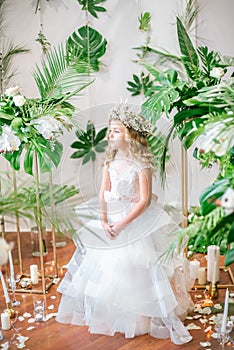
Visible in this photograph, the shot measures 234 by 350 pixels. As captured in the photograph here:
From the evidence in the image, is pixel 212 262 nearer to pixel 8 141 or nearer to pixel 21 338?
pixel 21 338

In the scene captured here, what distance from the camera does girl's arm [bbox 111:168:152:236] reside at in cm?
312

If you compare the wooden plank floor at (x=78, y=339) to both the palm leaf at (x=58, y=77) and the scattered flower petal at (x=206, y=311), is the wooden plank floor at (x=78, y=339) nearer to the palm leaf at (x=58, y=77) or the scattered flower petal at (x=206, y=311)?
the scattered flower petal at (x=206, y=311)

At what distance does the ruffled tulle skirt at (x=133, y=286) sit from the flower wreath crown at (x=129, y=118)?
44cm

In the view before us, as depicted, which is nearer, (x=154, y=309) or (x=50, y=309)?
(x=154, y=309)

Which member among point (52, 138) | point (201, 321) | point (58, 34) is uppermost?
point (58, 34)

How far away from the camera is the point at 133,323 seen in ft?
9.89

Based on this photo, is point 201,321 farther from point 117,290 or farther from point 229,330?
point 117,290

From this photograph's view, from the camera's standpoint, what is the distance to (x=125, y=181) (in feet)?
10.5

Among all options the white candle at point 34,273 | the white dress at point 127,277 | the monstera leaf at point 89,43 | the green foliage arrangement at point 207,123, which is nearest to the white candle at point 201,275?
the white dress at point 127,277

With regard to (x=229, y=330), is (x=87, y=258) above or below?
above

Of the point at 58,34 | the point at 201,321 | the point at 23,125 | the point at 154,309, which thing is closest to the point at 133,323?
the point at 154,309

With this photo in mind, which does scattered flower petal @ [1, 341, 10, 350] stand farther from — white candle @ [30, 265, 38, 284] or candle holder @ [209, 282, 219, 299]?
candle holder @ [209, 282, 219, 299]

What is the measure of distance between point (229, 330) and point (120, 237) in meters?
0.74

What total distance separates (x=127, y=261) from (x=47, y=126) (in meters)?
0.84
